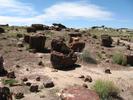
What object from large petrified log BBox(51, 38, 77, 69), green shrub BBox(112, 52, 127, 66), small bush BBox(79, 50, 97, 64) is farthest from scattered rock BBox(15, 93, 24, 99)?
green shrub BBox(112, 52, 127, 66)

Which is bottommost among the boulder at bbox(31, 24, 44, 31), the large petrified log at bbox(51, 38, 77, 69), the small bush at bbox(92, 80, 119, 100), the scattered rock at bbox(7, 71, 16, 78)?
the small bush at bbox(92, 80, 119, 100)

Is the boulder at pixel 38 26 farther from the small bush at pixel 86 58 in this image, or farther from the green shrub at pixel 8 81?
the green shrub at pixel 8 81

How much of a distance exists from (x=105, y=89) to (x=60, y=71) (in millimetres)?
4765

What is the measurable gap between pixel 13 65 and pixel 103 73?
6.05 meters

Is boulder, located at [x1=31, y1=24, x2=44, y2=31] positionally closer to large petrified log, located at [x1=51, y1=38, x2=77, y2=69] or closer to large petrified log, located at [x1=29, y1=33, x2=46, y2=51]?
large petrified log, located at [x1=29, y1=33, x2=46, y2=51]

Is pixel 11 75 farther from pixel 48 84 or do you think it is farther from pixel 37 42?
pixel 37 42

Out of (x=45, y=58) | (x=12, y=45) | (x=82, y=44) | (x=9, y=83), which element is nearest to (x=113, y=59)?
(x=82, y=44)

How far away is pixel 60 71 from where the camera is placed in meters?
23.8

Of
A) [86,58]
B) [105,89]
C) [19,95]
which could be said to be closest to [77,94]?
[19,95]

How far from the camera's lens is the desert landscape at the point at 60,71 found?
1861 centimetres

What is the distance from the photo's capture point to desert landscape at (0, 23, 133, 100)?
733 inches

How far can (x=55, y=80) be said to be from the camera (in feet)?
69.4

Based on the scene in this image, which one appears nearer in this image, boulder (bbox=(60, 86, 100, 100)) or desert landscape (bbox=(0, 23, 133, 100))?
boulder (bbox=(60, 86, 100, 100))

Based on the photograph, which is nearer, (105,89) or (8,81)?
(105,89)
